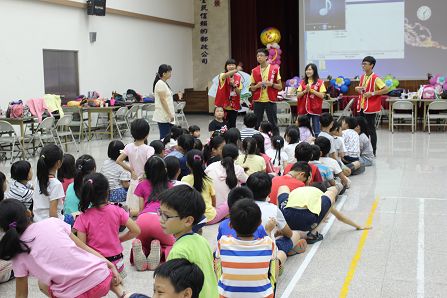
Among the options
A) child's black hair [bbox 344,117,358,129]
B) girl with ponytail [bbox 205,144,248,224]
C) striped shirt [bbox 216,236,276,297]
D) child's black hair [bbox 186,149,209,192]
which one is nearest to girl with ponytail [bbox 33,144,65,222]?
child's black hair [bbox 186,149,209,192]

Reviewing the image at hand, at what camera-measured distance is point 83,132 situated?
10891mm

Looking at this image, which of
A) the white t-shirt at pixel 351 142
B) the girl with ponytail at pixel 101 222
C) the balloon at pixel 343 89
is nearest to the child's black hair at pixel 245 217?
the girl with ponytail at pixel 101 222

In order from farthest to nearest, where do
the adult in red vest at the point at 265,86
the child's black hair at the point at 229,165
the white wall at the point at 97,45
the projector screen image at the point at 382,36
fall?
the projector screen image at the point at 382,36 < the white wall at the point at 97,45 < the adult in red vest at the point at 265,86 < the child's black hair at the point at 229,165

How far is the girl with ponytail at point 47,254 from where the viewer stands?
2.52m

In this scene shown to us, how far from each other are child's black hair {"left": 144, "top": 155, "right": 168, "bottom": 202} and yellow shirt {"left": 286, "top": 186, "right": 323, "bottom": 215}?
851 mm

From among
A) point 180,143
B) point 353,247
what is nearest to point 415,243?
point 353,247

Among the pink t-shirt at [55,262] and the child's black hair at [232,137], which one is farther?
the child's black hair at [232,137]

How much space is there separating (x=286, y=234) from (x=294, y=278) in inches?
10.8

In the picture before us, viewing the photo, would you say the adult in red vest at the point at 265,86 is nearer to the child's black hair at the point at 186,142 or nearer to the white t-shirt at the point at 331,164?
the white t-shirt at the point at 331,164

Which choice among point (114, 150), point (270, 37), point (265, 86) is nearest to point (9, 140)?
point (265, 86)

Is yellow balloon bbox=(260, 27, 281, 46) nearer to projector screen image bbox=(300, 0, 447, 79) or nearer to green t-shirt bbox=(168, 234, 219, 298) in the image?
projector screen image bbox=(300, 0, 447, 79)

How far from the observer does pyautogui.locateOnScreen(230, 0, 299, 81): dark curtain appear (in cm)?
1584

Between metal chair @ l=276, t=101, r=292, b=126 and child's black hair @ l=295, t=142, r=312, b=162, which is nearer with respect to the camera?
child's black hair @ l=295, t=142, r=312, b=162

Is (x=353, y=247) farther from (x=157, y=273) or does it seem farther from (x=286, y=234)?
(x=157, y=273)
